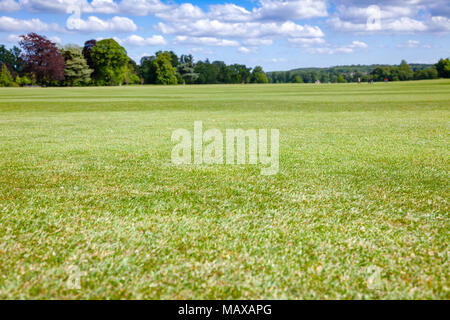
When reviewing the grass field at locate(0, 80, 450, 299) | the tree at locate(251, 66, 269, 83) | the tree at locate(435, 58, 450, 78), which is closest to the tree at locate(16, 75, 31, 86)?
the tree at locate(251, 66, 269, 83)

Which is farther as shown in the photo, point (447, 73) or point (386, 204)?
point (447, 73)

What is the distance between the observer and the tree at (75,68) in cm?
10181

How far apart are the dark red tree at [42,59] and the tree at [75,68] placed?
10.7 ft

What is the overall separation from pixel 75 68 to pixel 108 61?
1110 centimetres

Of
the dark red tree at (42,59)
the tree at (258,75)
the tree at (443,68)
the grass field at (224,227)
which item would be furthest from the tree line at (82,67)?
the grass field at (224,227)

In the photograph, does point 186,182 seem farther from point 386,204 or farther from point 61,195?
point 386,204

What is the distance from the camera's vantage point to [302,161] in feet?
29.4

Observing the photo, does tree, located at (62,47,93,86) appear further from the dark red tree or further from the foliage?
the foliage

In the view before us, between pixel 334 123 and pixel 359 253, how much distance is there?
14.0m

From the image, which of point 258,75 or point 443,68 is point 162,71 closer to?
point 258,75

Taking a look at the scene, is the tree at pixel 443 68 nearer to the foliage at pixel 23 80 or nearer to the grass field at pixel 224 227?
the foliage at pixel 23 80

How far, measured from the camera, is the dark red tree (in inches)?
3760

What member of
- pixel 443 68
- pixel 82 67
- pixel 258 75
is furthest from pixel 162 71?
pixel 443 68
